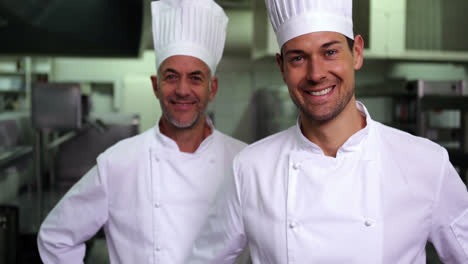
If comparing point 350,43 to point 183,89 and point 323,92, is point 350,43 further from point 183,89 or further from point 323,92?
point 183,89

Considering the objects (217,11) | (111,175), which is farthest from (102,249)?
(217,11)

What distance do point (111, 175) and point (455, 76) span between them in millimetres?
1119

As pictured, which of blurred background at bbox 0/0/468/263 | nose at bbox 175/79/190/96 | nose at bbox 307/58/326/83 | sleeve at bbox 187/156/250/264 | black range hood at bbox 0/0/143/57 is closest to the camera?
nose at bbox 307/58/326/83

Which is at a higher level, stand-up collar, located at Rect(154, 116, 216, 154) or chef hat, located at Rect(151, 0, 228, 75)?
chef hat, located at Rect(151, 0, 228, 75)

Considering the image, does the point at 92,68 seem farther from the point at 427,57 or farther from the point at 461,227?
the point at 461,227

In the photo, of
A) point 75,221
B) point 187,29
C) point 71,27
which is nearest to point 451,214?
point 187,29

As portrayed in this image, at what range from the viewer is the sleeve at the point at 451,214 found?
0.90m

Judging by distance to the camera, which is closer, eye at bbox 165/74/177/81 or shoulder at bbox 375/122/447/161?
shoulder at bbox 375/122/447/161

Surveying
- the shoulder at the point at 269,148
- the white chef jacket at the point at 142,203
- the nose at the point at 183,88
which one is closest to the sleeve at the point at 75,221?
the white chef jacket at the point at 142,203

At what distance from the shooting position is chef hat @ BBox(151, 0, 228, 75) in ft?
4.38

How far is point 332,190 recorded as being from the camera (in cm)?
89

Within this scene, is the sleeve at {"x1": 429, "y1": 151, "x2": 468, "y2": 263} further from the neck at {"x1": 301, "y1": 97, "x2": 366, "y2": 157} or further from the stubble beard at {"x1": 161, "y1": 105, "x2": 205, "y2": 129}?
the stubble beard at {"x1": 161, "y1": 105, "x2": 205, "y2": 129}

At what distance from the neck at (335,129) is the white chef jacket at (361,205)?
0.8 inches

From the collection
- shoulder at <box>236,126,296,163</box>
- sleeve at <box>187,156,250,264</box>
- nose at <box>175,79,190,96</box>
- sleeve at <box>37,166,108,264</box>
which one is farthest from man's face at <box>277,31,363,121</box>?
sleeve at <box>37,166,108,264</box>
